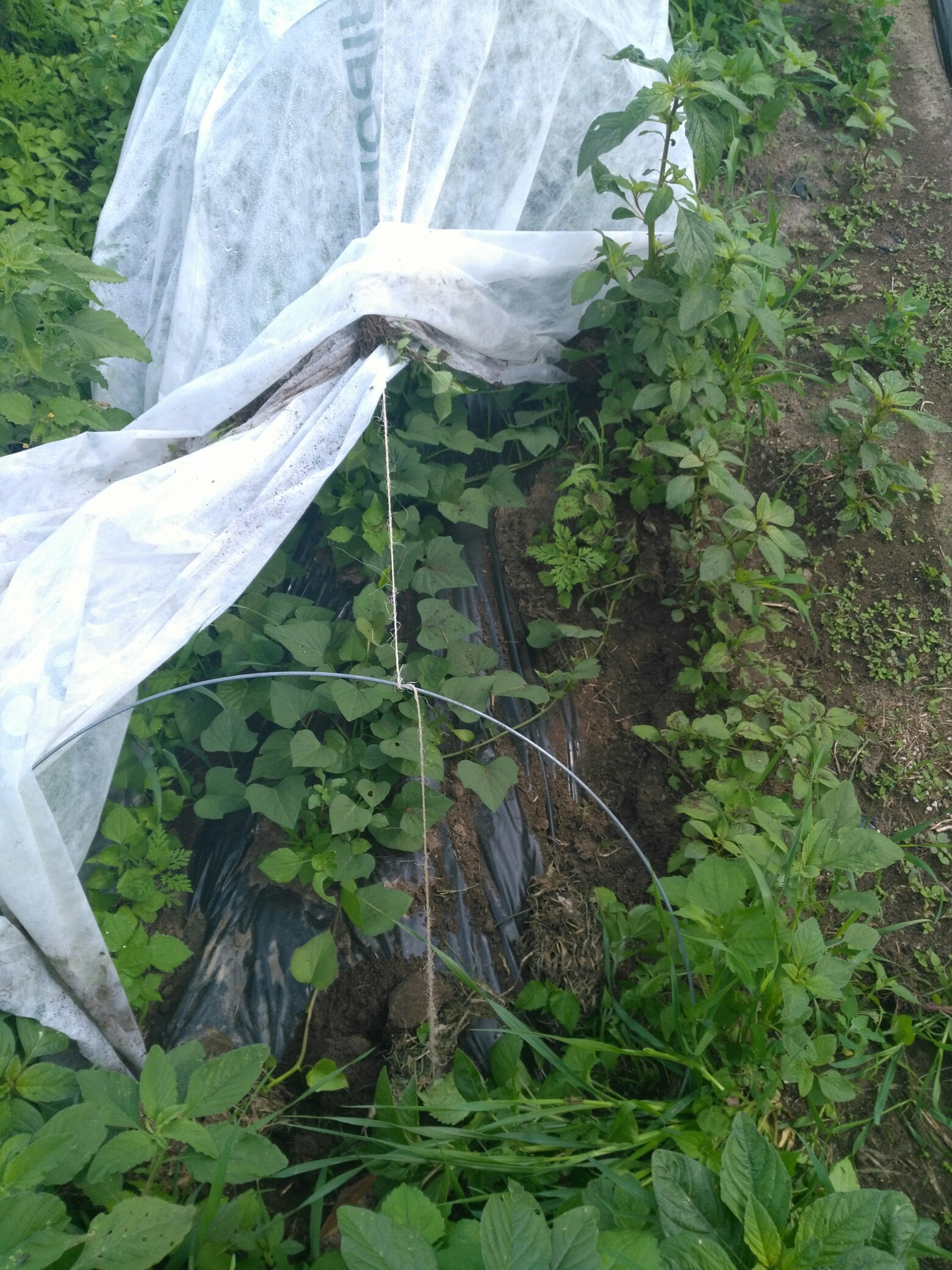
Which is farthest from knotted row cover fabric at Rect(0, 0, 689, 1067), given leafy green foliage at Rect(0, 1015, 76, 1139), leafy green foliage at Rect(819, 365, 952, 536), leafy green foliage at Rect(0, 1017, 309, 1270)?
leafy green foliage at Rect(819, 365, 952, 536)

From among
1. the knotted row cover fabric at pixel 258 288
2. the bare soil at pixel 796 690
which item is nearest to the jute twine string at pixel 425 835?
the bare soil at pixel 796 690

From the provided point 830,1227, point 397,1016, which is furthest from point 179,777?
point 830,1227

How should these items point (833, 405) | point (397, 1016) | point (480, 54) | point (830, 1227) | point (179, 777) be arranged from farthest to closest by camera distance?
point (833, 405) → point (480, 54) → point (179, 777) → point (397, 1016) → point (830, 1227)

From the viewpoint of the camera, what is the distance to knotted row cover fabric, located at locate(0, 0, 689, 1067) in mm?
1616

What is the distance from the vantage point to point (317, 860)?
5.74 ft

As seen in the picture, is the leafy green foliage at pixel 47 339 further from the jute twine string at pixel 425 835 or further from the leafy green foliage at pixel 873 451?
the leafy green foliage at pixel 873 451

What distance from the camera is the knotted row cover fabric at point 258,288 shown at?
1.62 meters

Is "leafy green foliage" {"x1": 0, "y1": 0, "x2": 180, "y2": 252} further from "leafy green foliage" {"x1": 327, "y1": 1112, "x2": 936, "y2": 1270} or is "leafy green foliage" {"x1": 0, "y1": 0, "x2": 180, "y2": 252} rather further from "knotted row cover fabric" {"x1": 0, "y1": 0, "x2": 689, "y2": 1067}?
"leafy green foliage" {"x1": 327, "y1": 1112, "x2": 936, "y2": 1270}

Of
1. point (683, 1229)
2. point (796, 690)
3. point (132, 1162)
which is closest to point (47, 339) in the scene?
point (132, 1162)

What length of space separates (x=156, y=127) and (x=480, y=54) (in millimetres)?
946

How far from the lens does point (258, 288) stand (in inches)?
87.4

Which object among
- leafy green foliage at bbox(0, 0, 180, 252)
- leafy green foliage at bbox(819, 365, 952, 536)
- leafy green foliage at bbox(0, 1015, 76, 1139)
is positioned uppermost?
leafy green foliage at bbox(0, 0, 180, 252)

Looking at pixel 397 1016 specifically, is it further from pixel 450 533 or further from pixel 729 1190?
pixel 450 533

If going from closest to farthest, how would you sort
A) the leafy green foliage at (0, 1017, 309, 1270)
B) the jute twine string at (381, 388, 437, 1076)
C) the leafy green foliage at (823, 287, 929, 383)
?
the leafy green foliage at (0, 1017, 309, 1270)
the jute twine string at (381, 388, 437, 1076)
the leafy green foliage at (823, 287, 929, 383)
